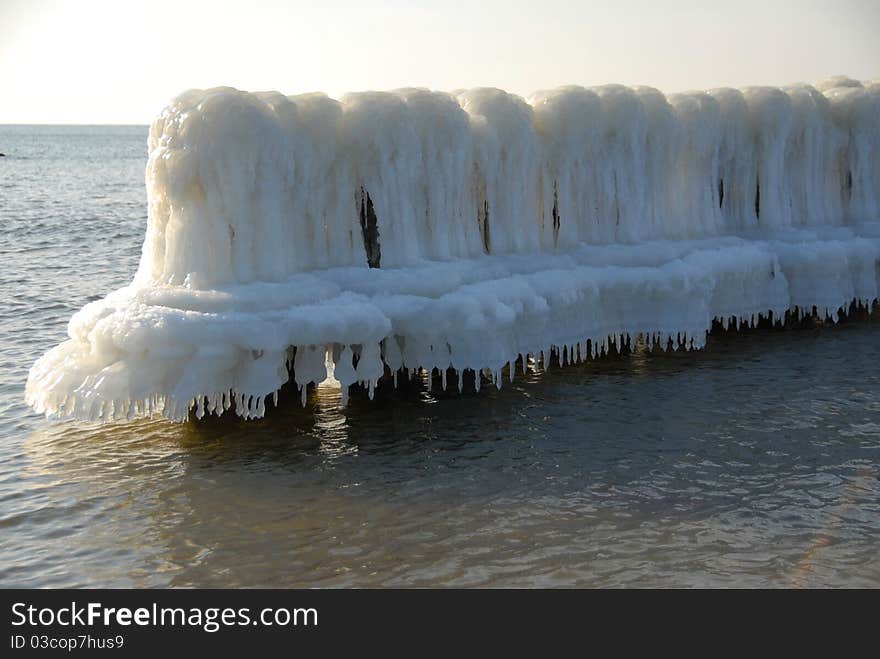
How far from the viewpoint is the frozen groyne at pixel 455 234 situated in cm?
1123

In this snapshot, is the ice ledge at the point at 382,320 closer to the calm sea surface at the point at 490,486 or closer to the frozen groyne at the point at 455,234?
the frozen groyne at the point at 455,234

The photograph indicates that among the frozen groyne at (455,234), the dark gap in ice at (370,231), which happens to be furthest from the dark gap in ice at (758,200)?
the dark gap in ice at (370,231)

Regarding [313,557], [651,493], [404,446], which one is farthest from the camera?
[404,446]

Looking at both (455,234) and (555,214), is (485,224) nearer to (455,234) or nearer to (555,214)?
(455,234)

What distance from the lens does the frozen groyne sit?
11234 millimetres

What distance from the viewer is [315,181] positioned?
1276 cm

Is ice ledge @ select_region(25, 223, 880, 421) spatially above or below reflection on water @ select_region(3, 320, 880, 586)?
above

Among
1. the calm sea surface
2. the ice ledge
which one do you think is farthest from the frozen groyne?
the calm sea surface

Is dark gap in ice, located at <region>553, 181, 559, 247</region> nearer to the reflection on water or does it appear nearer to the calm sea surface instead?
the calm sea surface

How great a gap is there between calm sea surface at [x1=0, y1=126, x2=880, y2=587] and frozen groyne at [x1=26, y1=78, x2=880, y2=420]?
70cm

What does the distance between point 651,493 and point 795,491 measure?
1.49 metres

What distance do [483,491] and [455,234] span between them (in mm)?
4519

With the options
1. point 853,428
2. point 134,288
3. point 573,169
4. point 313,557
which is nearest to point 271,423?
point 134,288
